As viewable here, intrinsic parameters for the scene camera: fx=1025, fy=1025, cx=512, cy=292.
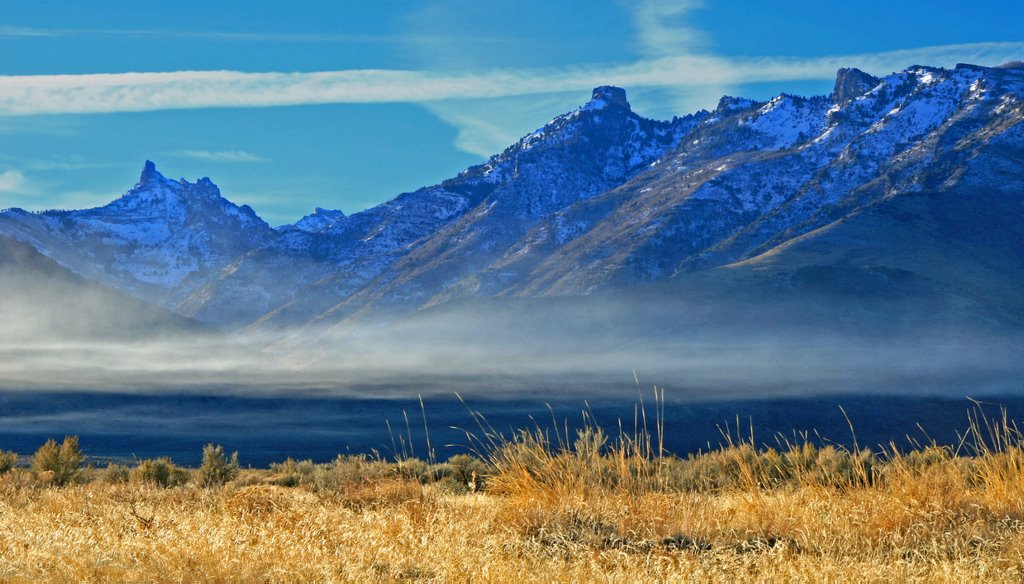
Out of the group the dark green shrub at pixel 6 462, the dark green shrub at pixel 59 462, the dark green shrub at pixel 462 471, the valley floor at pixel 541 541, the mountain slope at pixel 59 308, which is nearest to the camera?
the valley floor at pixel 541 541

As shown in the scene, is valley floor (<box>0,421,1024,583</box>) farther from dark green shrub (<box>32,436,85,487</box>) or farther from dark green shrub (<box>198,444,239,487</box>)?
dark green shrub (<box>198,444,239,487</box>)

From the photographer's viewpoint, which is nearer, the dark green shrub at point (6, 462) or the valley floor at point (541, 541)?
the valley floor at point (541, 541)

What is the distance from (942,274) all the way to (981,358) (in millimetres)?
36781

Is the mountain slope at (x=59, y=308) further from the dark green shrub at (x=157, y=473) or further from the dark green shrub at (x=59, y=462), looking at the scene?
the dark green shrub at (x=157, y=473)

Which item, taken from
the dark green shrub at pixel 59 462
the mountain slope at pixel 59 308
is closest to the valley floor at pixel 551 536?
the dark green shrub at pixel 59 462

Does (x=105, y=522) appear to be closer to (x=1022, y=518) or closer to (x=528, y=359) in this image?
(x=1022, y=518)

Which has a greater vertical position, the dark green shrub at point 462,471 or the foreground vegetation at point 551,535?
the foreground vegetation at point 551,535

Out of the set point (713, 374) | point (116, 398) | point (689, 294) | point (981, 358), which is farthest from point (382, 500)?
point (689, 294)

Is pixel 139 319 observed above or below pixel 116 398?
above

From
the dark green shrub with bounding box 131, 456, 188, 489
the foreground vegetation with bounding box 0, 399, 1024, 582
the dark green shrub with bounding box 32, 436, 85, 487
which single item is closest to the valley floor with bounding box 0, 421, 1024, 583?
the foreground vegetation with bounding box 0, 399, 1024, 582

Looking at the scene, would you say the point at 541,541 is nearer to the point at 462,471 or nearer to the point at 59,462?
the point at 462,471

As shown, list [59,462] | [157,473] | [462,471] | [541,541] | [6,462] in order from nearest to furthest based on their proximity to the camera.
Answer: [541,541], [157,473], [59,462], [6,462], [462,471]

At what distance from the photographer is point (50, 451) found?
66.2 feet

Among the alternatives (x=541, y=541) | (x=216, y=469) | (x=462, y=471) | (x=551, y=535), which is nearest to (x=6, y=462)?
(x=216, y=469)
